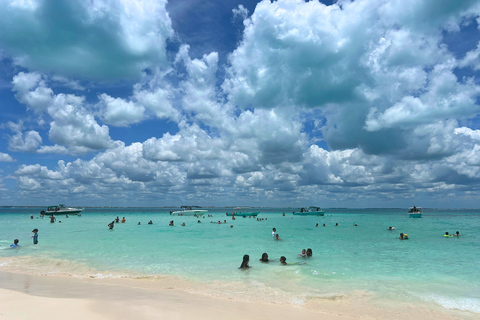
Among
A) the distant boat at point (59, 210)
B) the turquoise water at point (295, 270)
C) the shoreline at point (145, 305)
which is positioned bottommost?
the distant boat at point (59, 210)

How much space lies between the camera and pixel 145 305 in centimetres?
912

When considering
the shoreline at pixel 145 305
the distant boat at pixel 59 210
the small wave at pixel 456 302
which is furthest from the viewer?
the distant boat at pixel 59 210

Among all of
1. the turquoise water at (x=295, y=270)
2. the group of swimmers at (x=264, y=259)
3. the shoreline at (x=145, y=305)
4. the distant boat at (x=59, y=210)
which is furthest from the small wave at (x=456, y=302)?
the distant boat at (x=59, y=210)

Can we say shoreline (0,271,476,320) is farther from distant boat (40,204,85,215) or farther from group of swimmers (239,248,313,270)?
distant boat (40,204,85,215)

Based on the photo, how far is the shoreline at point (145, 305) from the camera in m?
7.95

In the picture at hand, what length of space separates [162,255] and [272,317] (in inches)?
589

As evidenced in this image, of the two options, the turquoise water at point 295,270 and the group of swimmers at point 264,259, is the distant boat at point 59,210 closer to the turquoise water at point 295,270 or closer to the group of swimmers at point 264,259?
the turquoise water at point 295,270

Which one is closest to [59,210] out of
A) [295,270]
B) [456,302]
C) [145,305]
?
[295,270]

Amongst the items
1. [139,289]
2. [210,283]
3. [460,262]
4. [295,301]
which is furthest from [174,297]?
[460,262]

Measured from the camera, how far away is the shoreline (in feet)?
26.1

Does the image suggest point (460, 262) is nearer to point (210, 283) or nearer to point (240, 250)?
point (240, 250)

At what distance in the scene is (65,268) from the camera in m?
17.2

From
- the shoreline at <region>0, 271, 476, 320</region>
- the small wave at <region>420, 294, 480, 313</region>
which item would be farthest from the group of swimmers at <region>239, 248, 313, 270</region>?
the small wave at <region>420, 294, 480, 313</region>

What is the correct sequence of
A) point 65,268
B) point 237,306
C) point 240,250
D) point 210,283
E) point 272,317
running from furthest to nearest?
point 240,250 → point 65,268 → point 210,283 → point 237,306 → point 272,317
